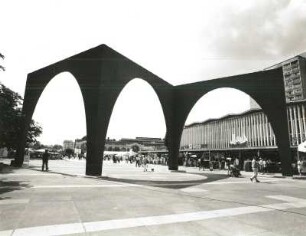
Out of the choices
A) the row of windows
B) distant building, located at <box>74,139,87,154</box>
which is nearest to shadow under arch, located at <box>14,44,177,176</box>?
the row of windows

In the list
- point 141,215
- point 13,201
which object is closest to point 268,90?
point 141,215

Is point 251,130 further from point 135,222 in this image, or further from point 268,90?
point 135,222

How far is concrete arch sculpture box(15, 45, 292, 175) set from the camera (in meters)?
18.0

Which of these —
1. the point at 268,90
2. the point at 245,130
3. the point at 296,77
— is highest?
the point at 296,77

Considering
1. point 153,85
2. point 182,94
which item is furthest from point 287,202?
point 182,94

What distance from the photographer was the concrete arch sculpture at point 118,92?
18016 mm

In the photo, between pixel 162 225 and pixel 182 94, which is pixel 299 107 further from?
pixel 162 225

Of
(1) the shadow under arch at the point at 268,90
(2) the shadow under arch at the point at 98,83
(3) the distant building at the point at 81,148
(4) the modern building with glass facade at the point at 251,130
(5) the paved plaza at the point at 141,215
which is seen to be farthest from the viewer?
(3) the distant building at the point at 81,148

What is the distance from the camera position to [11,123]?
68.8 ft

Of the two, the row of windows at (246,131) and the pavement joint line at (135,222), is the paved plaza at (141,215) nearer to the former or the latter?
the pavement joint line at (135,222)

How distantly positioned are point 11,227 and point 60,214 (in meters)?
1.39

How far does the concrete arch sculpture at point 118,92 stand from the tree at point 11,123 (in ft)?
4.05

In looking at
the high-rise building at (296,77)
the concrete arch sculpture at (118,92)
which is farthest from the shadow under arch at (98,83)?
the high-rise building at (296,77)

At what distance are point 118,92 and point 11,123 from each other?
8.89m
